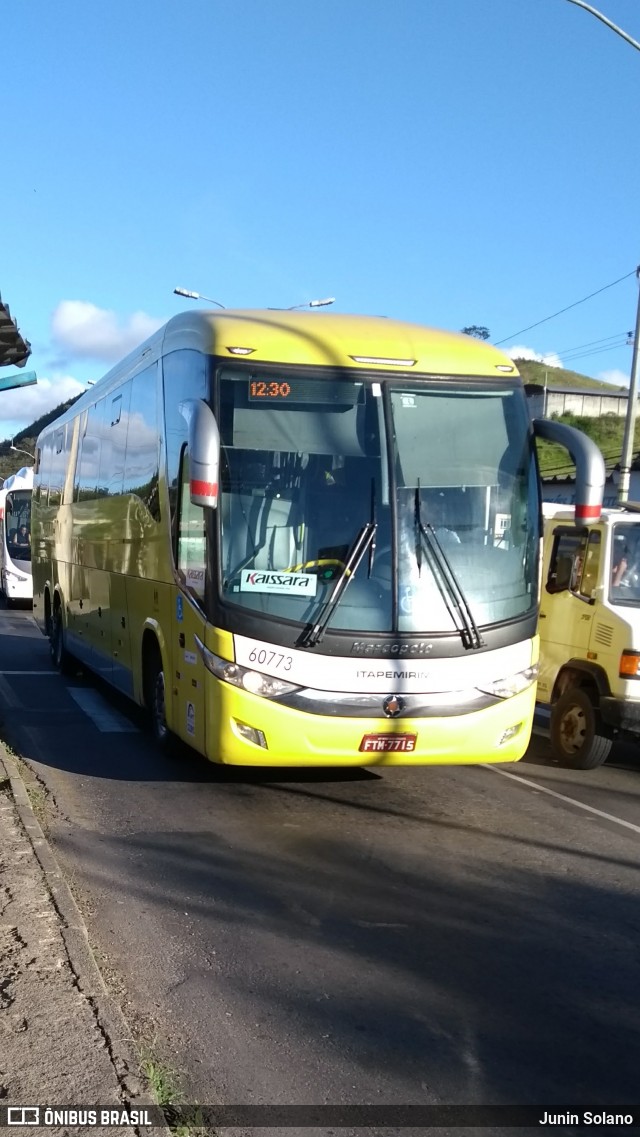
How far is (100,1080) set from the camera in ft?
12.0

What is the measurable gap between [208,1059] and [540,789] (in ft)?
17.4

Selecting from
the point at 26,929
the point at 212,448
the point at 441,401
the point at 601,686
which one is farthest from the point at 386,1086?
the point at 601,686

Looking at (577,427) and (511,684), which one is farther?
(577,427)

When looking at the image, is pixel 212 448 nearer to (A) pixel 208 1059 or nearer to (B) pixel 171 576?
(B) pixel 171 576

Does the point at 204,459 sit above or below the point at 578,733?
above

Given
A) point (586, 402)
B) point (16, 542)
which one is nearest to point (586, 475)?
point (16, 542)

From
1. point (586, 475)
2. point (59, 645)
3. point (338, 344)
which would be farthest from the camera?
point (59, 645)

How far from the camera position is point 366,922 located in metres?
5.58

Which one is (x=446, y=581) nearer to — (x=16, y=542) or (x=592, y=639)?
(x=592, y=639)

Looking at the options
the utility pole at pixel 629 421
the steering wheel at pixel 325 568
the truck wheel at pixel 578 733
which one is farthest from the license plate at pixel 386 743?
the utility pole at pixel 629 421

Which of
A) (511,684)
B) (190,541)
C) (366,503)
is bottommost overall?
(511,684)

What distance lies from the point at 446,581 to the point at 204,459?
5.86ft

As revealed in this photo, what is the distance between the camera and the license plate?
7234 mm

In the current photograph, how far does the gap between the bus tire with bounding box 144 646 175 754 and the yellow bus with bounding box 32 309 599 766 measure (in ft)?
2.80
